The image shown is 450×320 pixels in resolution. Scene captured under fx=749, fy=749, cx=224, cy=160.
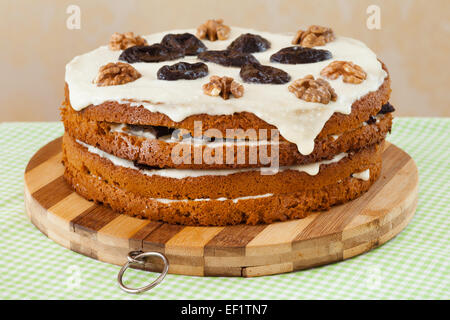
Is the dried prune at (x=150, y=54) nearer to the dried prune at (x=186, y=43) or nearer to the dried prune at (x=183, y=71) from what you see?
the dried prune at (x=186, y=43)

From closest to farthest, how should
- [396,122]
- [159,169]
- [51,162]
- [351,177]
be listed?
[159,169] < [351,177] < [51,162] < [396,122]

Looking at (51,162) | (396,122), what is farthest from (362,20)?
(51,162)

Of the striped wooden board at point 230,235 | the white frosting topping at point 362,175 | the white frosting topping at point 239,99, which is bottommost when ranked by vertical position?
the striped wooden board at point 230,235

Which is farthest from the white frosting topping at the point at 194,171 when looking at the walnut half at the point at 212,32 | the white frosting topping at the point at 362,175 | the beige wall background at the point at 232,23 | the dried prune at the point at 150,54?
the beige wall background at the point at 232,23

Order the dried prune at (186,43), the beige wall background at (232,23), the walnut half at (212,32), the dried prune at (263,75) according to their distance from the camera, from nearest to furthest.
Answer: the dried prune at (263,75) < the dried prune at (186,43) < the walnut half at (212,32) < the beige wall background at (232,23)

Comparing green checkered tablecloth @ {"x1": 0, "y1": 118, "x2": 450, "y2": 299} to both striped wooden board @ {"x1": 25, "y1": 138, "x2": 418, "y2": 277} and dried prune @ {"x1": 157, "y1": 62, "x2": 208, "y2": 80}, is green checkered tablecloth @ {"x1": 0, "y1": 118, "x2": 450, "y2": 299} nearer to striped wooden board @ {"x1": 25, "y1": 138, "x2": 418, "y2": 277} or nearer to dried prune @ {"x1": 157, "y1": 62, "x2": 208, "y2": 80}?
striped wooden board @ {"x1": 25, "y1": 138, "x2": 418, "y2": 277}

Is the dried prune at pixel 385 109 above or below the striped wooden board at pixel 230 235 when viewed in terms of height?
above

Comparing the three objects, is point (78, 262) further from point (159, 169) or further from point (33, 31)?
point (33, 31)
